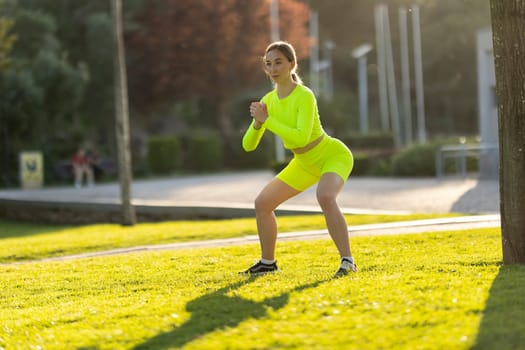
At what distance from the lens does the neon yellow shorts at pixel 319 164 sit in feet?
22.5

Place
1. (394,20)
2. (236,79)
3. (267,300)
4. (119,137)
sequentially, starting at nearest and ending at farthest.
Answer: (267,300) < (119,137) < (236,79) < (394,20)

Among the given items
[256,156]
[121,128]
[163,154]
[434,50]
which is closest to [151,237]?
[121,128]

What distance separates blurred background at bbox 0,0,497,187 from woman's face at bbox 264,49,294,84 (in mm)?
19954

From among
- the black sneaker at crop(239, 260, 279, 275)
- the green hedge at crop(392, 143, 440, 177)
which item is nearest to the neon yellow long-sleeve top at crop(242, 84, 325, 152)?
the black sneaker at crop(239, 260, 279, 275)

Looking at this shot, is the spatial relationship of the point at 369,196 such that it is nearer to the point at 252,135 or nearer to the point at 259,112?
the point at 252,135

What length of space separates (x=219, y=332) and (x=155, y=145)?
1329 inches

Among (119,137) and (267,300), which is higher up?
(119,137)

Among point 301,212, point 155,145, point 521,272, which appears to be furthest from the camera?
point 155,145

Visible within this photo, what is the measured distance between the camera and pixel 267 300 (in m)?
5.84

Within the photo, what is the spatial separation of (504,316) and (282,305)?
1.39 meters

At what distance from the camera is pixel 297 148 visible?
6910mm

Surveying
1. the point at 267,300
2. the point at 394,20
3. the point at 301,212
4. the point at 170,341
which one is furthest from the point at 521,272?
the point at 394,20

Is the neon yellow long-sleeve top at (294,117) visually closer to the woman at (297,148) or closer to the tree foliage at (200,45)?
the woman at (297,148)

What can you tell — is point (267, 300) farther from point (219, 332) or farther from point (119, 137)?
point (119, 137)
